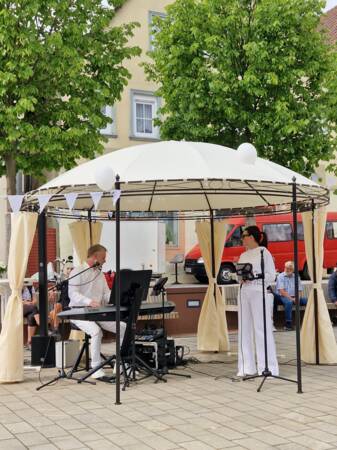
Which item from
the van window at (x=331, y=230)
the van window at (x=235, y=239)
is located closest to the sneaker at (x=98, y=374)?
the van window at (x=235, y=239)

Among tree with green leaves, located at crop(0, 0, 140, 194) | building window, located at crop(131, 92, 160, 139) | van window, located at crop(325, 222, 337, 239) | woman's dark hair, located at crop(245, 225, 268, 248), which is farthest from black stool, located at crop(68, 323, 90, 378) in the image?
building window, located at crop(131, 92, 160, 139)

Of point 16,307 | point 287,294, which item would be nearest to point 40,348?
point 16,307

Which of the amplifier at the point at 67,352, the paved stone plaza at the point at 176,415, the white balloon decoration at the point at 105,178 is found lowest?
the paved stone plaza at the point at 176,415

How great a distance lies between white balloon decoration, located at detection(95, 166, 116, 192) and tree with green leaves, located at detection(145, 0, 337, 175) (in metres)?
9.18

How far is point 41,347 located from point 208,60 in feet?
31.4

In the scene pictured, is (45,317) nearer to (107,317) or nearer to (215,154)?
(107,317)

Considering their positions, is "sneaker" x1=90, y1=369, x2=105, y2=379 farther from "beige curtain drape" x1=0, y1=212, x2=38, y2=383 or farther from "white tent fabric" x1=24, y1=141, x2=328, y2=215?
"white tent fabric" x1=24, y1=141, x2=328, y2=215

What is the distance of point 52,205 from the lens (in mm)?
10414

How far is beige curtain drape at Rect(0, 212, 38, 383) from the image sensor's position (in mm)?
8469

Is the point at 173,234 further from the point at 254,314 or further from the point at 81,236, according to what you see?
the point at 254,314

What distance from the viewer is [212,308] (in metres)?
11.2

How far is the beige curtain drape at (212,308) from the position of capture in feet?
36.1

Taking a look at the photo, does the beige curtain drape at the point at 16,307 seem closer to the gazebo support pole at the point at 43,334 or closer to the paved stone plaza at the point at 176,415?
the paved stone plaza at the point at 176,415

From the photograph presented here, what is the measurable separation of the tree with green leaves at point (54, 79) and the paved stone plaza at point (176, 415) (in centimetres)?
576
